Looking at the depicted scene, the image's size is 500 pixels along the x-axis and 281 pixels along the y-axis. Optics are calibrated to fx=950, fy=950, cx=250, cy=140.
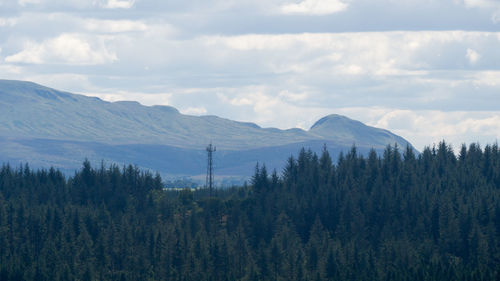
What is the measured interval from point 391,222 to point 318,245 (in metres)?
27.3

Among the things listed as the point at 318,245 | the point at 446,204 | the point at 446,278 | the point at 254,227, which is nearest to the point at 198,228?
the point at 254,227

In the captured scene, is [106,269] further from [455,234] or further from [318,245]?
[455,234]

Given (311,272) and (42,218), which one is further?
(42,218)

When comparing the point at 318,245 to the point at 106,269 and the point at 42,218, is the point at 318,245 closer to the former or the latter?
the point at 106,269

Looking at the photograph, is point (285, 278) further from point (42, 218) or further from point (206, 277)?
point (42, 218)

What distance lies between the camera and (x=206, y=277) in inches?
5723

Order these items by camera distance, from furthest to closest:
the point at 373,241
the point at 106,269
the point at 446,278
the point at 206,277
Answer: the point at 373,241 < the point at 106,269 < the point at 206,277 < the point at 446,278

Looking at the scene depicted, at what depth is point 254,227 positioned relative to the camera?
608 feet

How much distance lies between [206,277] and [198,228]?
1427 inches

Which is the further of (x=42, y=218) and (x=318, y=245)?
(x=42, y=218)

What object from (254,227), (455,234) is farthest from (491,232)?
(254,227)

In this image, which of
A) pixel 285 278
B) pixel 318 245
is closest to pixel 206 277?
pixel 285 278

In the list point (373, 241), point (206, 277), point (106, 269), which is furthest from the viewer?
A: point (373, 241)

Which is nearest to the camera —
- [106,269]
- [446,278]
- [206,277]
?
[446,278]
